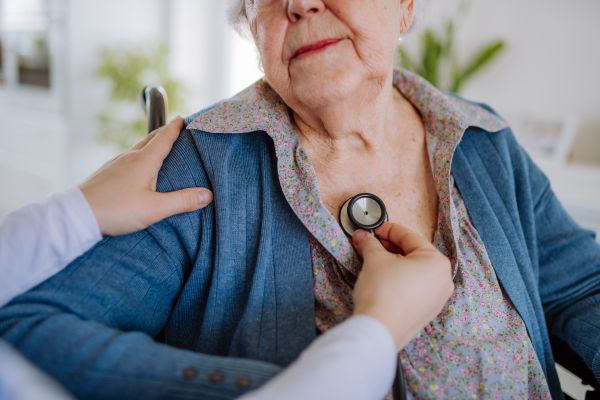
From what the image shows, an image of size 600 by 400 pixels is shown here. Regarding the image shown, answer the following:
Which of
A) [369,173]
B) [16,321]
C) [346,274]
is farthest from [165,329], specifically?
[369,173]

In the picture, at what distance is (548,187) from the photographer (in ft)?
3.48

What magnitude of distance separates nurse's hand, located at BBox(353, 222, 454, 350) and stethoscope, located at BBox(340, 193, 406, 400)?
0.42 ft

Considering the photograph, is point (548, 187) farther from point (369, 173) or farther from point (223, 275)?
point (223, 275)

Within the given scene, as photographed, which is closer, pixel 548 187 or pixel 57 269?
pixel 57 269

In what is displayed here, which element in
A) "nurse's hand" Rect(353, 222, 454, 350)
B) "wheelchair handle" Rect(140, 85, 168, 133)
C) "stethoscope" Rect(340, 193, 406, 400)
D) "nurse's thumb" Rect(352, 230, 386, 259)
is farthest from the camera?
"wheelchair handle" Rect(140, 85, 168, 133)

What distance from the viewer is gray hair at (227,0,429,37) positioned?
1.02m

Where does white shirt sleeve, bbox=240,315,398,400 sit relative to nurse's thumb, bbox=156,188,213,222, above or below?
below

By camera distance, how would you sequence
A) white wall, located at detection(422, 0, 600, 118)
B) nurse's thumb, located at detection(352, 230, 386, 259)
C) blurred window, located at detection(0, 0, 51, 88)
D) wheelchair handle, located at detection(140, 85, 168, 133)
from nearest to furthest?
nurse's thumb, located at detection(352, 230, 386, 259) < wheelchair handle, located at detection(140, 85, 168, 133) < white wall, located at detection(422, 0, 600, 118) < blurred window, located at detection(0, 0, 51, 88)

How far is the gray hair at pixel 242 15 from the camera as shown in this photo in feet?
3.33

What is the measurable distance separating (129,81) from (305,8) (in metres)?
2.75

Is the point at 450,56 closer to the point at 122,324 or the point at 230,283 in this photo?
the point at 230,283

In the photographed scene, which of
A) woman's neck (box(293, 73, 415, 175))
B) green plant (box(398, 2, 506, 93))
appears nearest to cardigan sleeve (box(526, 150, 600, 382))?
woman's neck (box(293, 73, 415, 175))

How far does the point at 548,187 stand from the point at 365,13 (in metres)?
0.69

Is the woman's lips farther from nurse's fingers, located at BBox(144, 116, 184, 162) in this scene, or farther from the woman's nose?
nurse's fingers, located at BBox(144, 116, 184, 162)
